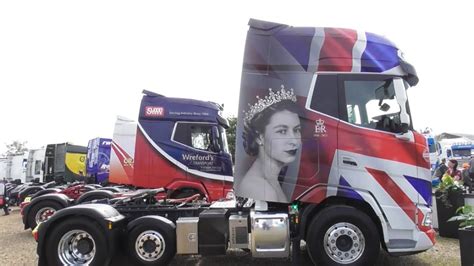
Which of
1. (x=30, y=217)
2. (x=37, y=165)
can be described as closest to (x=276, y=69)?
(x=30, y=217)

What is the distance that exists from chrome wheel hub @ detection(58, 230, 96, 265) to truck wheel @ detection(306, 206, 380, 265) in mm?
3266

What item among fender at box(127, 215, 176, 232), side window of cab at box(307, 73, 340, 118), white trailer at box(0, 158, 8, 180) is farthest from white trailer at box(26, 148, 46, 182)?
side window of cab at box(307, 73, 340, 118)

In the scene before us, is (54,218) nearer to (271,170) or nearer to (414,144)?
(271,170)

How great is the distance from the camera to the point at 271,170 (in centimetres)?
649

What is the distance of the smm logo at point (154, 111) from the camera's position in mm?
11656

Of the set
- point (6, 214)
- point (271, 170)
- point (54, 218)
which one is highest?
point (271, 170)

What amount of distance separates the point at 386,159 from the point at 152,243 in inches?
146

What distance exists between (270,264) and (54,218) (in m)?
3.47

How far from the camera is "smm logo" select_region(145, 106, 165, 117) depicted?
11.7 meters

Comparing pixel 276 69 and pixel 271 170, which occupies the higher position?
pixel 276 69

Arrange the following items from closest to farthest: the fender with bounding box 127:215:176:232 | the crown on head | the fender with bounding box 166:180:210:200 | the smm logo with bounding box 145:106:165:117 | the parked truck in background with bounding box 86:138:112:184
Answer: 1. the crown on head
2. the fender with bounding box 127:215:176:232
3. the fender with bounding box 166:180:210:200
4. the smm logo with bounding box 145:106:165:117
5. the parked truck in background with bounding box 86:138:112:184

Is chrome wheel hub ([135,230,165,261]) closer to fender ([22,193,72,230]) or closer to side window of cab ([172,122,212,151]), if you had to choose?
side window of cab ([172,122,212,151])

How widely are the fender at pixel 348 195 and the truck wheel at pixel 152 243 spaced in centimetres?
220

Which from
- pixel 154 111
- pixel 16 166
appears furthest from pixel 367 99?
pixel 16 166
